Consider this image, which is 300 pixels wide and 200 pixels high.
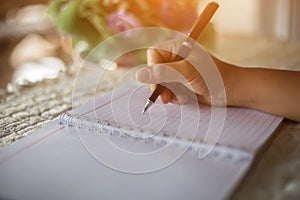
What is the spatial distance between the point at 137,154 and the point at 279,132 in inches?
7.2

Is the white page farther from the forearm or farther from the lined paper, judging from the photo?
the forearm

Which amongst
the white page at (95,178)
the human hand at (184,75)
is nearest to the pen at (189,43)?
the human hand at (184,75)

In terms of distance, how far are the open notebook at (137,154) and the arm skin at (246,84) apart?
0.01 meters

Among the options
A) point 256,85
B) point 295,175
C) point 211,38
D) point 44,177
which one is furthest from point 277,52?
point 44,177

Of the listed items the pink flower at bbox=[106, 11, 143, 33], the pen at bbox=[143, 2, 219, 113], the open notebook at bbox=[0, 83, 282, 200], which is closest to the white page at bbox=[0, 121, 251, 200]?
the open notebook at bbox=[0, 83, 282, 200]

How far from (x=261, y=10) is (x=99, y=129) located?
0.98m

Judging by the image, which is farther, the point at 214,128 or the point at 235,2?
the point at 235,2

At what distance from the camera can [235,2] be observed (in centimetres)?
146

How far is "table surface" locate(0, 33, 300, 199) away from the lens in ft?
1.30

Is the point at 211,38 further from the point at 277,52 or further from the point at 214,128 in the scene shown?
the point at 214,128

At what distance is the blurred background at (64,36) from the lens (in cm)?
96

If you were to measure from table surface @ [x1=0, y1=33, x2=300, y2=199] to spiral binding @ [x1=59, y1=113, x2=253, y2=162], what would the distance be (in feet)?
0.09

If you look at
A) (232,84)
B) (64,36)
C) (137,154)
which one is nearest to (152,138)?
(137,154)

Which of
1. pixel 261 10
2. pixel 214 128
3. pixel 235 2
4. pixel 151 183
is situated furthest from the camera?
pixel 235 2
